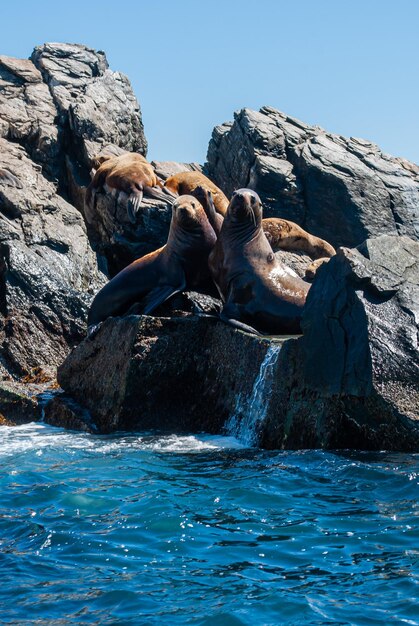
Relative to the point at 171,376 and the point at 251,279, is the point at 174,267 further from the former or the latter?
the point at 171,376

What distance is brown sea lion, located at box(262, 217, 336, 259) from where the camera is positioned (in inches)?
664

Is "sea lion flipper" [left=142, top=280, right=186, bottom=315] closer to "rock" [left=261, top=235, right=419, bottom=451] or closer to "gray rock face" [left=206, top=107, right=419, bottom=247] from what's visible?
"rock" [left=261, top=235, right=419, bottom=451]

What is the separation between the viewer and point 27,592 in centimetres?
504

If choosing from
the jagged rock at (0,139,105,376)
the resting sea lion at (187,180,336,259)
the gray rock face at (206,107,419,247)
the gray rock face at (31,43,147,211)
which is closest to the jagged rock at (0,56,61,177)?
the gray rock face at (31,43,147,211)

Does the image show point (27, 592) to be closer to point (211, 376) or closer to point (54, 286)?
point (211, 376)

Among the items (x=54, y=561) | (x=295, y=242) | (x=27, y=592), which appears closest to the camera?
(x=27, y=592)

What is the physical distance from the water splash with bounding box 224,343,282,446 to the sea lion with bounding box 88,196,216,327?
6.74 feet

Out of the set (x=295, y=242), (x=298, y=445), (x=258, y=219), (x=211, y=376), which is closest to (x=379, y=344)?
(x=298, y=445)

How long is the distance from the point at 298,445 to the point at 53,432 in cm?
287

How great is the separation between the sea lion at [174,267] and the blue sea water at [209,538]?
9.69 feet

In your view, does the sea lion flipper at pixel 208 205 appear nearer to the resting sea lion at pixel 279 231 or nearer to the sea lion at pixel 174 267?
the sea lion at pixel 174 267

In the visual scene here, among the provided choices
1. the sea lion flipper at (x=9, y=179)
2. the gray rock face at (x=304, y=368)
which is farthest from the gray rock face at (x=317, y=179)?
the gray rock face at (x=304, y=368)

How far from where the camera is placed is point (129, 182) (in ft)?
51.3

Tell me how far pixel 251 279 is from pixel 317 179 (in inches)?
375
